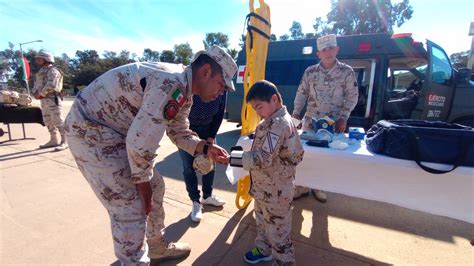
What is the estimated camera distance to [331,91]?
272cm

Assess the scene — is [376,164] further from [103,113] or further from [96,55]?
[96,55]

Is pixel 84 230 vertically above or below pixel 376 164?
below

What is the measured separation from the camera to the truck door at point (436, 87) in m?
4.34

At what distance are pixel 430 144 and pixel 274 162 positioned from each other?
3.49 feet

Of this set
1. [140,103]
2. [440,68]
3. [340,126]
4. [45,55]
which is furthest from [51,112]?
[440,68]

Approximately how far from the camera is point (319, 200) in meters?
3.02

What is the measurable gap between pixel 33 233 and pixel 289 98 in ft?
15.6

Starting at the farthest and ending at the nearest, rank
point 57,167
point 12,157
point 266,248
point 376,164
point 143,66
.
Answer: point 12,157 → point 57,167 → point 266,248 → point 376,164 → point 143,66

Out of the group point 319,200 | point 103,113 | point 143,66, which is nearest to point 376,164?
point 319,200

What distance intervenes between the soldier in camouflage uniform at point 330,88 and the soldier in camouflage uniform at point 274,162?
1.09m

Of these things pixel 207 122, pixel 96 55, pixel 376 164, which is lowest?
pixel 376 164

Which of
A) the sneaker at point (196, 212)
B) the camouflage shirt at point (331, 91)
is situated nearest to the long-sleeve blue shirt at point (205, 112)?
the sneaker at point (196, 212)

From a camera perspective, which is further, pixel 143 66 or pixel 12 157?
pixel 12 157

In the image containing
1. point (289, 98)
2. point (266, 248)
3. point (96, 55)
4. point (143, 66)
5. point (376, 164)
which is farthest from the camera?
point (96, 55)
